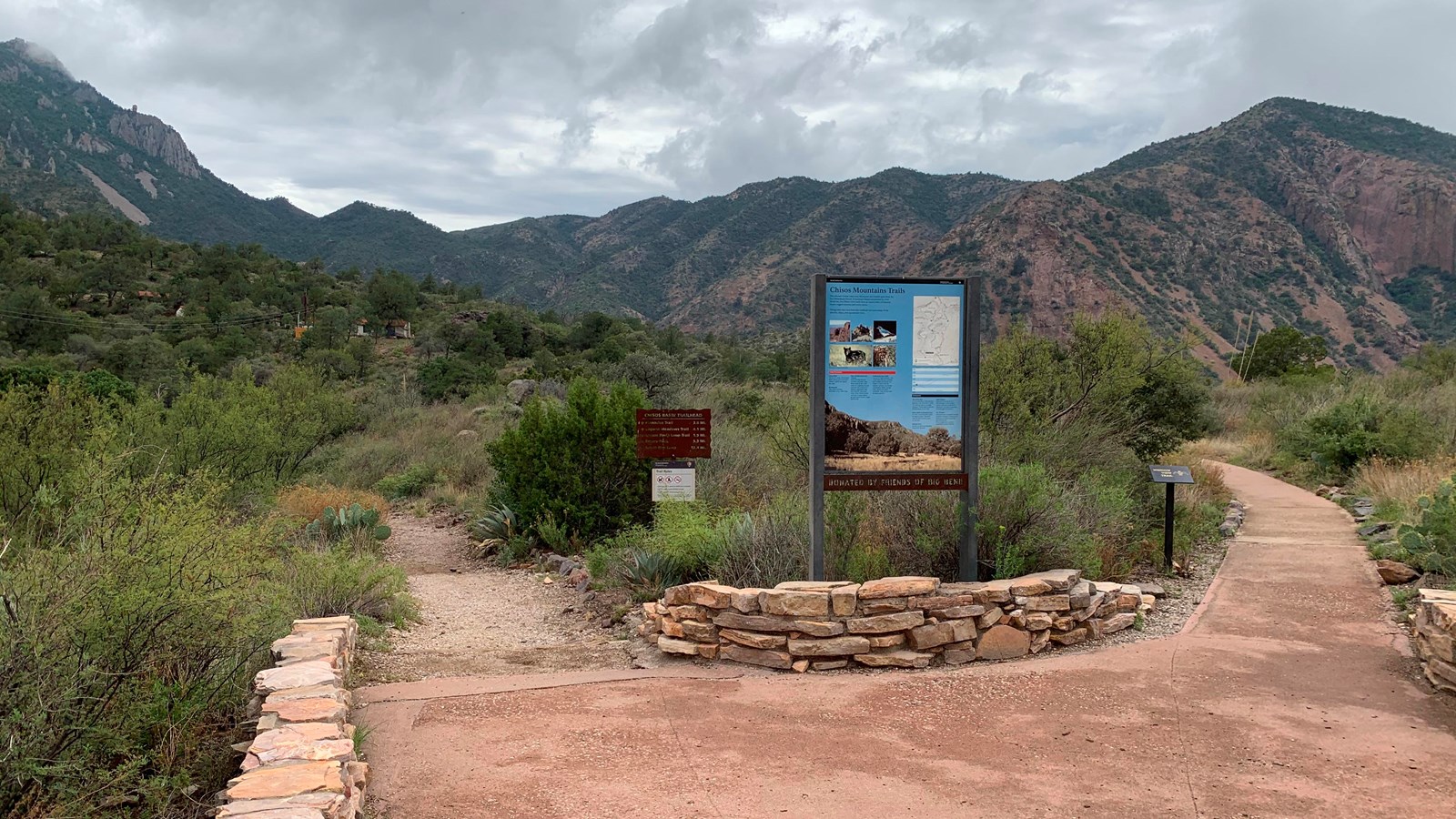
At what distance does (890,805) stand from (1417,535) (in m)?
6.93

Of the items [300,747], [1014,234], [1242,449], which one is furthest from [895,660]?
[1014,234]

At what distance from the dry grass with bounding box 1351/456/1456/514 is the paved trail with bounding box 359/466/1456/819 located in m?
5.77

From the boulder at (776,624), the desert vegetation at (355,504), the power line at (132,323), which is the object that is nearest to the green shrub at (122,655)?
the desert vegetation at (355,504)

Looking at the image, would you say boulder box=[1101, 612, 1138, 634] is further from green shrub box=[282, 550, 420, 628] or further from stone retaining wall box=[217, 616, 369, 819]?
green shrub box=[282, 550, 420, 628]

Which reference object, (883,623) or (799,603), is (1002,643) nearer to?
(883,623)

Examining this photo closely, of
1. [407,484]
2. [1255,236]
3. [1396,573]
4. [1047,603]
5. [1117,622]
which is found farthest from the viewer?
[1255,236]

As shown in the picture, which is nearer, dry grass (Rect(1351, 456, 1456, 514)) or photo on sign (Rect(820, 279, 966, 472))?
photo on sign (Rect(820, 279, 966, 472))

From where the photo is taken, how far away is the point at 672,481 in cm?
998

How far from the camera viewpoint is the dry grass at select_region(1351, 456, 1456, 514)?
37.8 feet

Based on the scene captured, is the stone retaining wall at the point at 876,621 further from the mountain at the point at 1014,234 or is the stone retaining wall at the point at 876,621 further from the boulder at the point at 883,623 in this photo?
the mountain at the point at 1014,234

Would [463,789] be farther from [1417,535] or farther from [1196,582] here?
[1417,535]

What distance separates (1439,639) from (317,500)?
40.0 ft

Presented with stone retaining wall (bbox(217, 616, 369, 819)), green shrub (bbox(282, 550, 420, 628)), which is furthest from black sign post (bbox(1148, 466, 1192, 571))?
stone retaining wall (bbox(217, 616, 369, 819))

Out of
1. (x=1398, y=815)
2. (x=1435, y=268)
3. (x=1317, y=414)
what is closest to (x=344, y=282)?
(x=1317, y=414)
